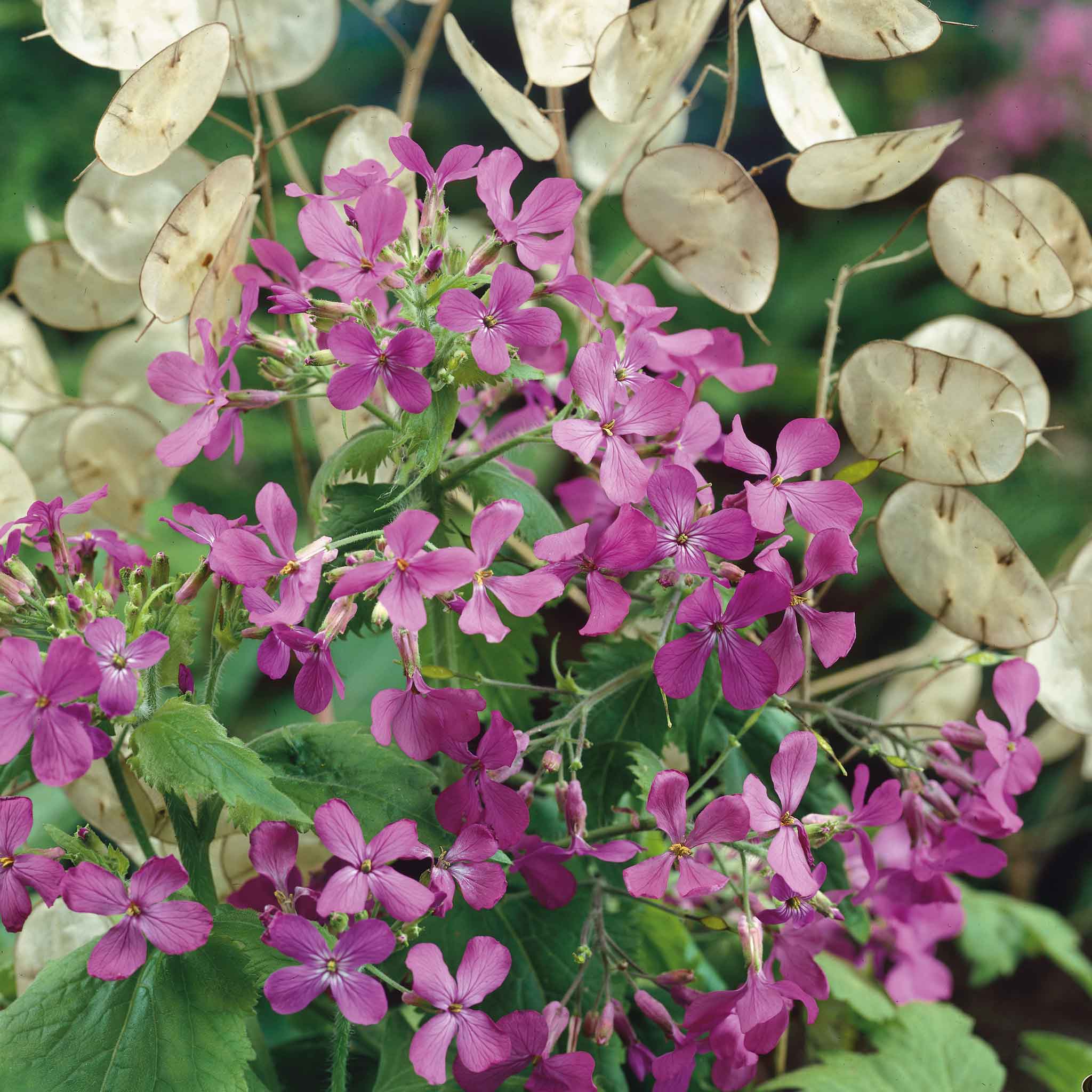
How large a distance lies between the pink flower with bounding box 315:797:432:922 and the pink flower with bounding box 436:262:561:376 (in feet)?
0.69

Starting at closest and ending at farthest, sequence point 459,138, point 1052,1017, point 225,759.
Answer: point 225,759 → point 1052,1017 → point 459,138

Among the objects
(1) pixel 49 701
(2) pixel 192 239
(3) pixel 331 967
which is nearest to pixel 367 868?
(3) pixel 331 967

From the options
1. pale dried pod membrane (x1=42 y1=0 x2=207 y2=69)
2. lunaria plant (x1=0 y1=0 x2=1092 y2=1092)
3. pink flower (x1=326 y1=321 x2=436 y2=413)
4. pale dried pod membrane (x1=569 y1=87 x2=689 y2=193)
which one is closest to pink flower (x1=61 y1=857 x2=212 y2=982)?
lunaria plant (x1=0 y1=0 x2=1092 y2=1092)

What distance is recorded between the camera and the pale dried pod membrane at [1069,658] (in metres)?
0.68

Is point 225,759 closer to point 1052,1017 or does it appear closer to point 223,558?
point 223,558

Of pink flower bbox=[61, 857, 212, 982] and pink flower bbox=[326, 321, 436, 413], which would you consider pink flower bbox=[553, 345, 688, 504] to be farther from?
pink flower bbox=[61, 857, 212, 982]

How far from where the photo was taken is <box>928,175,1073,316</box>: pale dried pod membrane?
634 millimetres

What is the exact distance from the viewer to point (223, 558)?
1.57 ft

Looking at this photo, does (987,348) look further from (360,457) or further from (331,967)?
(331,967)

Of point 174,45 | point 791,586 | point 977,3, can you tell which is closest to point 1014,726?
point 791,586

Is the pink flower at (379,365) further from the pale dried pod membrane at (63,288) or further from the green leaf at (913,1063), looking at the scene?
the green leaf at (913,1063)

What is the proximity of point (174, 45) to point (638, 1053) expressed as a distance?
1.98 ft

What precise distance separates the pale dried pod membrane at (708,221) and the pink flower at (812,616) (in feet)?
0.57

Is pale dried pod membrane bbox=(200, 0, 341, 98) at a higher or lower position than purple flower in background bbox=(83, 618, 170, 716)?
higher
